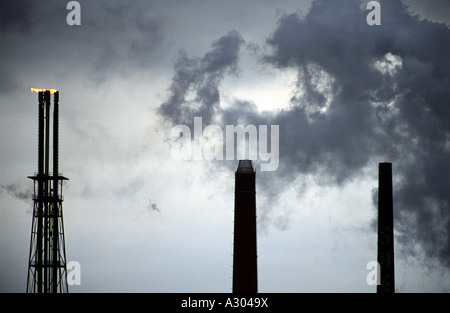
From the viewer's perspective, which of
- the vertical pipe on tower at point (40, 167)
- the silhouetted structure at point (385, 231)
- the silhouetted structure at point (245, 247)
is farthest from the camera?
the vertical pipe on tower at point (40, 167)

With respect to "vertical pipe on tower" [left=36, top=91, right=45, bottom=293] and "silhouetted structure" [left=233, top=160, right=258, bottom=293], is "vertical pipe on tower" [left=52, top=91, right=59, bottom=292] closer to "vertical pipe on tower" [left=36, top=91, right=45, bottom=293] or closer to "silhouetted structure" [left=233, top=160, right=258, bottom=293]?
"vertical pipe on tower" [left=36, top=91, right=45, bottom=293]

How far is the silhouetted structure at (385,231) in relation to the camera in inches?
1886

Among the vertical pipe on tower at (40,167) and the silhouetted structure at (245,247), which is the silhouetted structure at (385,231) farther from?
the vertical pipe on tower at (40,167)

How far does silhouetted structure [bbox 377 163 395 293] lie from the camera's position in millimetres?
47906

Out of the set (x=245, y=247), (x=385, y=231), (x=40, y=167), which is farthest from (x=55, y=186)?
(x=385, y=231)

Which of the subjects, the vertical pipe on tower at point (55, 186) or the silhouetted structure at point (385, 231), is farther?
the vertical pipe on tower at point (55, 186)

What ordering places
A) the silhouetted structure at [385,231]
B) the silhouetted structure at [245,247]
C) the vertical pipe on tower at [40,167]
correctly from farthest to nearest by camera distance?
the vertical pipe on tower at [40,167], the silhouetted structure at [385,231], the silhouetted structure at [245,247]

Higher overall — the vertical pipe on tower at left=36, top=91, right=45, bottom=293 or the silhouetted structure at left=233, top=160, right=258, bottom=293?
the vertical pipe on tower at left=36, top=91, right=45, bottom=293

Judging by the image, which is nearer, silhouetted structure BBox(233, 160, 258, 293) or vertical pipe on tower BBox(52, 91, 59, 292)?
silhouetted structure BBox(233, 160, 258, 293)

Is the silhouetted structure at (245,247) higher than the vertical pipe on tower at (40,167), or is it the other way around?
the vertical pipe on tower at (40,167)

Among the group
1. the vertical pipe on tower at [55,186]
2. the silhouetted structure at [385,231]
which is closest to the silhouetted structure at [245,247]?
the silhouetted structure at [385,231]

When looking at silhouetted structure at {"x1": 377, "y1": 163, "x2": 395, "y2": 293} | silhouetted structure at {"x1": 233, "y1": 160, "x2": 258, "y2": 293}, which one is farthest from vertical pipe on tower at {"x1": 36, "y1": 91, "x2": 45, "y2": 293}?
silhouetted structure at {"x1": 377, "y1": 163, "x2": 395, "y2": 293}
